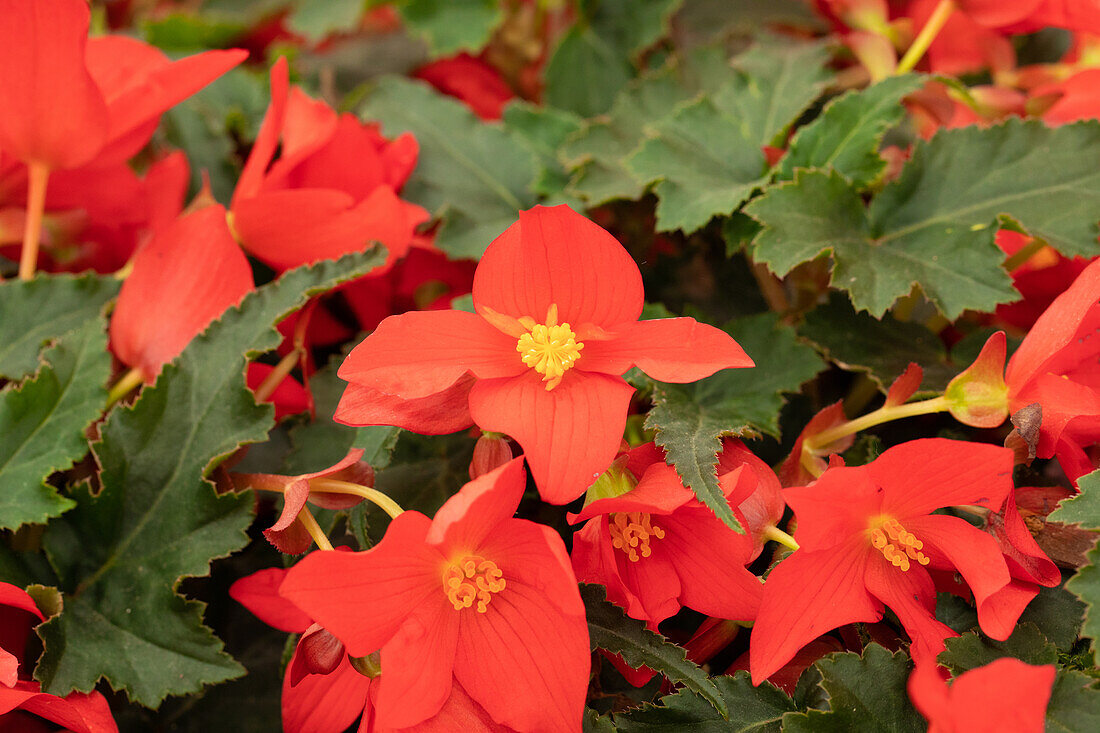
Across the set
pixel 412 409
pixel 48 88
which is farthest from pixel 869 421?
pixel 48 88

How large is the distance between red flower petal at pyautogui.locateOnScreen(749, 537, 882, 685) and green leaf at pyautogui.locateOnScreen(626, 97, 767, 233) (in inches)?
11.7

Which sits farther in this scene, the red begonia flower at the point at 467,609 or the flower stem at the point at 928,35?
the flower stem at the point at 928,35

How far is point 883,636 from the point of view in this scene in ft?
1.67

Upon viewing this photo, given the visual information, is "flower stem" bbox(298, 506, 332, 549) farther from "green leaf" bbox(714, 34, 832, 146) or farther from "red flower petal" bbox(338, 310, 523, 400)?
"green leaf" bbox(714, 34, 832, 146)

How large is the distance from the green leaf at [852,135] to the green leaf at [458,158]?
0.27 meters

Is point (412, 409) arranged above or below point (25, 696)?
above

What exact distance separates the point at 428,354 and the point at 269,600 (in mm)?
207

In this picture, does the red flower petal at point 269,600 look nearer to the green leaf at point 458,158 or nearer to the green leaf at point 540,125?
the green leaf at point 458,158

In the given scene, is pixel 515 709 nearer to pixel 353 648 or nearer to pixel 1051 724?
pixel 353 648

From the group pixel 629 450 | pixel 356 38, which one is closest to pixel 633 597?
pixel 629 450

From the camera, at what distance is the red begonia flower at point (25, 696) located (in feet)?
1.45

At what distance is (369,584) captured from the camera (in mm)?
424

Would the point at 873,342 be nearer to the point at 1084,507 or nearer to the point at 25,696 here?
the point at 1084,507

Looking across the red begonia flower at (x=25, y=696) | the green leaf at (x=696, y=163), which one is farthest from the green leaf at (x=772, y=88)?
the red begonia flower at (x=25, y=696)
